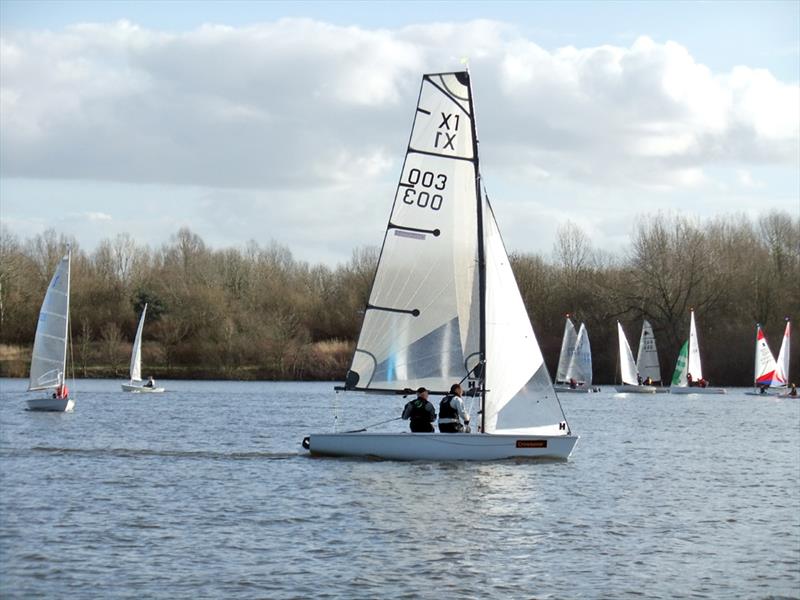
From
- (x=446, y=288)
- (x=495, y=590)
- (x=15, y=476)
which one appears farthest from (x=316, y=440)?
(x=495, y=590)

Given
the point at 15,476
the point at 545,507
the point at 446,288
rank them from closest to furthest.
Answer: the point at 545,507 → the point at 15,476 → the point at 446,288

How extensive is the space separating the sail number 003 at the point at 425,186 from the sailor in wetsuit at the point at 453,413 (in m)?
3.86

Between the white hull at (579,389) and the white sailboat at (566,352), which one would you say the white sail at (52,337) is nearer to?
the white hull at (579,389)

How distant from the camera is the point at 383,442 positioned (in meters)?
24.8

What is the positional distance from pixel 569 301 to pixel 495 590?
76161mm

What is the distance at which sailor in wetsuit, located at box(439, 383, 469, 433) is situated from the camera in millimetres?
24875

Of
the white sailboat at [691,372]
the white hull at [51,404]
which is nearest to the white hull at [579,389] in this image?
the white sailboat at [691,372]

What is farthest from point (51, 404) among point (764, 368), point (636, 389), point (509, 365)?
point (764, 368)

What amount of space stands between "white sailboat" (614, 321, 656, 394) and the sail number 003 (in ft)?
171

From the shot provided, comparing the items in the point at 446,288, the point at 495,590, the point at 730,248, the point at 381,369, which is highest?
the point at 730,248

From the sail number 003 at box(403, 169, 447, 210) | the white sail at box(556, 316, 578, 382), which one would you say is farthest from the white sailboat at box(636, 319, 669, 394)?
the sail number 003 at box(403, 169, 447, 210)

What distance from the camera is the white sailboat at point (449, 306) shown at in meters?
25.5

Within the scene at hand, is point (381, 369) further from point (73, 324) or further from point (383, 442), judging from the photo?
point (73, 324)

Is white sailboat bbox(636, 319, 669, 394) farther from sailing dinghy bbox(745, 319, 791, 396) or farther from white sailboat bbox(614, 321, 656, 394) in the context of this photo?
sailing dinghy bbox(745, 319, 791, 396)
